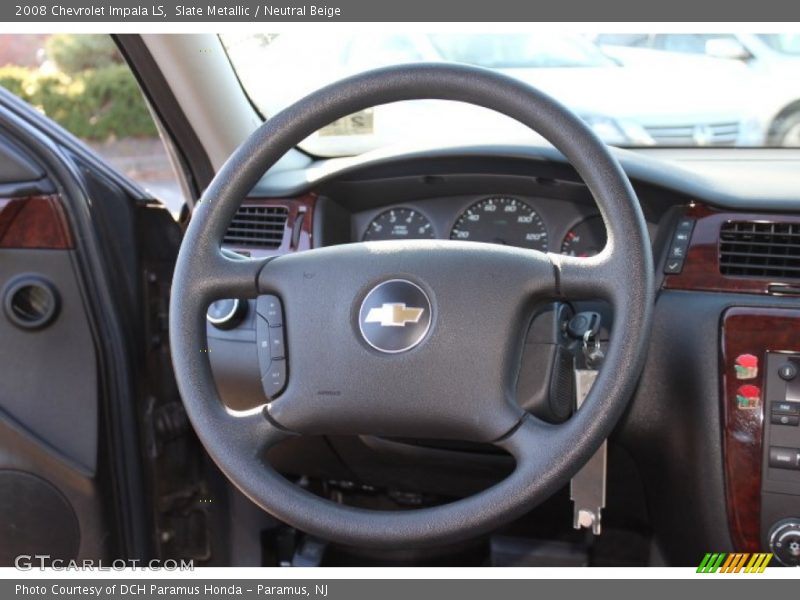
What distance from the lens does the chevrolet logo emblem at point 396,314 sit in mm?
1237

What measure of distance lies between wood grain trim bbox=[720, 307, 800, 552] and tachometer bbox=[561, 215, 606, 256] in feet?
1.12

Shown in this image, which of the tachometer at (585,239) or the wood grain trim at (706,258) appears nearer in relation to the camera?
the wood grain trim at (706,258)

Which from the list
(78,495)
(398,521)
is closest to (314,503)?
(398,521)

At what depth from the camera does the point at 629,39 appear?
1.91m

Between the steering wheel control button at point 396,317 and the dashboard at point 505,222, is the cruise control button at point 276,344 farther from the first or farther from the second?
the dashboard at point 505,222

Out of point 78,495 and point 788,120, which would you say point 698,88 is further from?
point 78,495

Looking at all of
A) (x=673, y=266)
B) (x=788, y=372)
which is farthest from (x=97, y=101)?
(x=788, y=372)

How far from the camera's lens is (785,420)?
147 cm

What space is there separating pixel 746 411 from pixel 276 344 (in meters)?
0.82

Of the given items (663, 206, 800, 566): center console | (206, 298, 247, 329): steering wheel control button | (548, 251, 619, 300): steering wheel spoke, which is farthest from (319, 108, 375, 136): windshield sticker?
(548, 251, 619, 300): steering wheel spoke

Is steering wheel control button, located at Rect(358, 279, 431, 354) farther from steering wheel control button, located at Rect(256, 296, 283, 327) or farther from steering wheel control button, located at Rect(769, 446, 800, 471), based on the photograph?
steering wheel control button, located at Rect(769, 446, 800, 471)

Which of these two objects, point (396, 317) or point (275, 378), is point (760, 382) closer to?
point (396, 317)

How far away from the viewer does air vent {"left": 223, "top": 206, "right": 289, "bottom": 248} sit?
6.22ft

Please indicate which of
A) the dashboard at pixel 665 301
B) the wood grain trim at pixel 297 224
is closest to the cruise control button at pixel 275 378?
the dashboard at pixel 665 301
